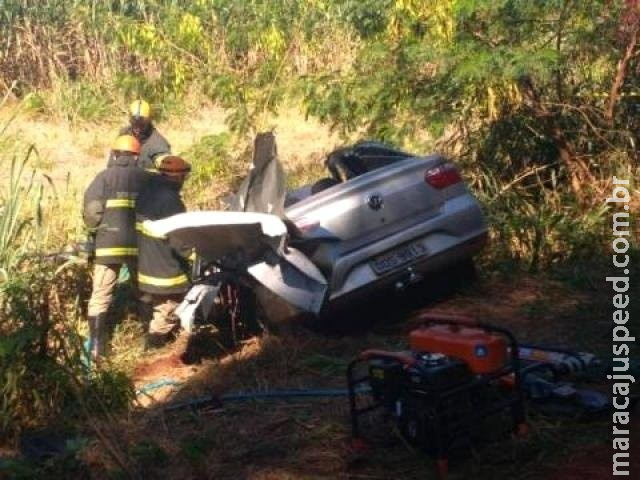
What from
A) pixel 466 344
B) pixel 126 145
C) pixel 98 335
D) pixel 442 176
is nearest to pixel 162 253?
pixel 98 335

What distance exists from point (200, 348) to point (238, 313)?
472 mm

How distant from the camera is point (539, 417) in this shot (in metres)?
4.74

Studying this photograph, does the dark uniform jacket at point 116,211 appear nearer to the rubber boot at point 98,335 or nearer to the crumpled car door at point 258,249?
the rubber boot at point 98,335

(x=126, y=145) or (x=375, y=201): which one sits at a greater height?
(x=126, y=145)

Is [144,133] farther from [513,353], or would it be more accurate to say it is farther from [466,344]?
[513,353]

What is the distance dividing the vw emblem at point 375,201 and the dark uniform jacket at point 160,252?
4.69 feet

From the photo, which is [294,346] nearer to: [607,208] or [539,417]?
[539,417]

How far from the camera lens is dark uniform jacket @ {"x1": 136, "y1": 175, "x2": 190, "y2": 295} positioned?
691 centimetres

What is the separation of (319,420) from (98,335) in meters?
2.73

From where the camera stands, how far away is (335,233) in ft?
20.7

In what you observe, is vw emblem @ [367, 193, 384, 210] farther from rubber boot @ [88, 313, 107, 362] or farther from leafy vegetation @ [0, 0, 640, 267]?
rubber boot @ [88, 313, 107, 362]

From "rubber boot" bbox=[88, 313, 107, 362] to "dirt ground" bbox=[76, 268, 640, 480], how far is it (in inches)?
18.3

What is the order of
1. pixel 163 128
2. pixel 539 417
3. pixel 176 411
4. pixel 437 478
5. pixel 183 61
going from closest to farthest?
pixel 437 478, pixel 539 417, pixel 176 411, pixel 183 61, pixel 163 128

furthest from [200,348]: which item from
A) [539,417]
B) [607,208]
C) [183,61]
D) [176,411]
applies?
[183,61]
